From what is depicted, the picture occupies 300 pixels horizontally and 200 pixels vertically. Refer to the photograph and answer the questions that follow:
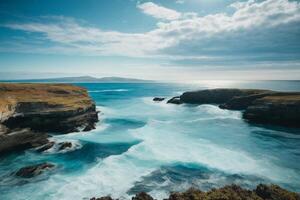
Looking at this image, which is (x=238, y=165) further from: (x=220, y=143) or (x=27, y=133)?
(x=27, y=133)

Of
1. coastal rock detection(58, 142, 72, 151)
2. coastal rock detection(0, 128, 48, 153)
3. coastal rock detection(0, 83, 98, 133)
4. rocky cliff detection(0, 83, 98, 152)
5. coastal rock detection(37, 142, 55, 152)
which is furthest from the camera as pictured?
coastal rock detection(0, 83, 98, 133)

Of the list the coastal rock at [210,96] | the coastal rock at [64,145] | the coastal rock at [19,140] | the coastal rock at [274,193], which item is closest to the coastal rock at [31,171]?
the coastal rock at [64,145]

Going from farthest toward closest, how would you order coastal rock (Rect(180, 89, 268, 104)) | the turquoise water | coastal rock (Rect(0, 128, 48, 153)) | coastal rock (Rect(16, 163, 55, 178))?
1. coastal rock (Rect(180, 89, 268, 104))
2. coastal rock (Rect(0, 128, 48, 153))
3. coastal rock (Rect(16, 163, 55, 178))
4. the turquoise water

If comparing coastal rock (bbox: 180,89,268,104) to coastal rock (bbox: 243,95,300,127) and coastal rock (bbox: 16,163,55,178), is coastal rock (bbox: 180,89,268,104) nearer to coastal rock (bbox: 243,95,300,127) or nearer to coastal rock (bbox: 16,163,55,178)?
coastal rock (bbox: 243,95,300,127)

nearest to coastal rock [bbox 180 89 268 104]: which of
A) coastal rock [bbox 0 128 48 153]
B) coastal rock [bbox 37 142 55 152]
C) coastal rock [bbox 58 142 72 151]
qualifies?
coastal rock [bbox 58 142 72 151]

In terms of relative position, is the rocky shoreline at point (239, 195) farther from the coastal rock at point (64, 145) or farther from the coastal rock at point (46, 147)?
the coastal rock at point (46, 147)
